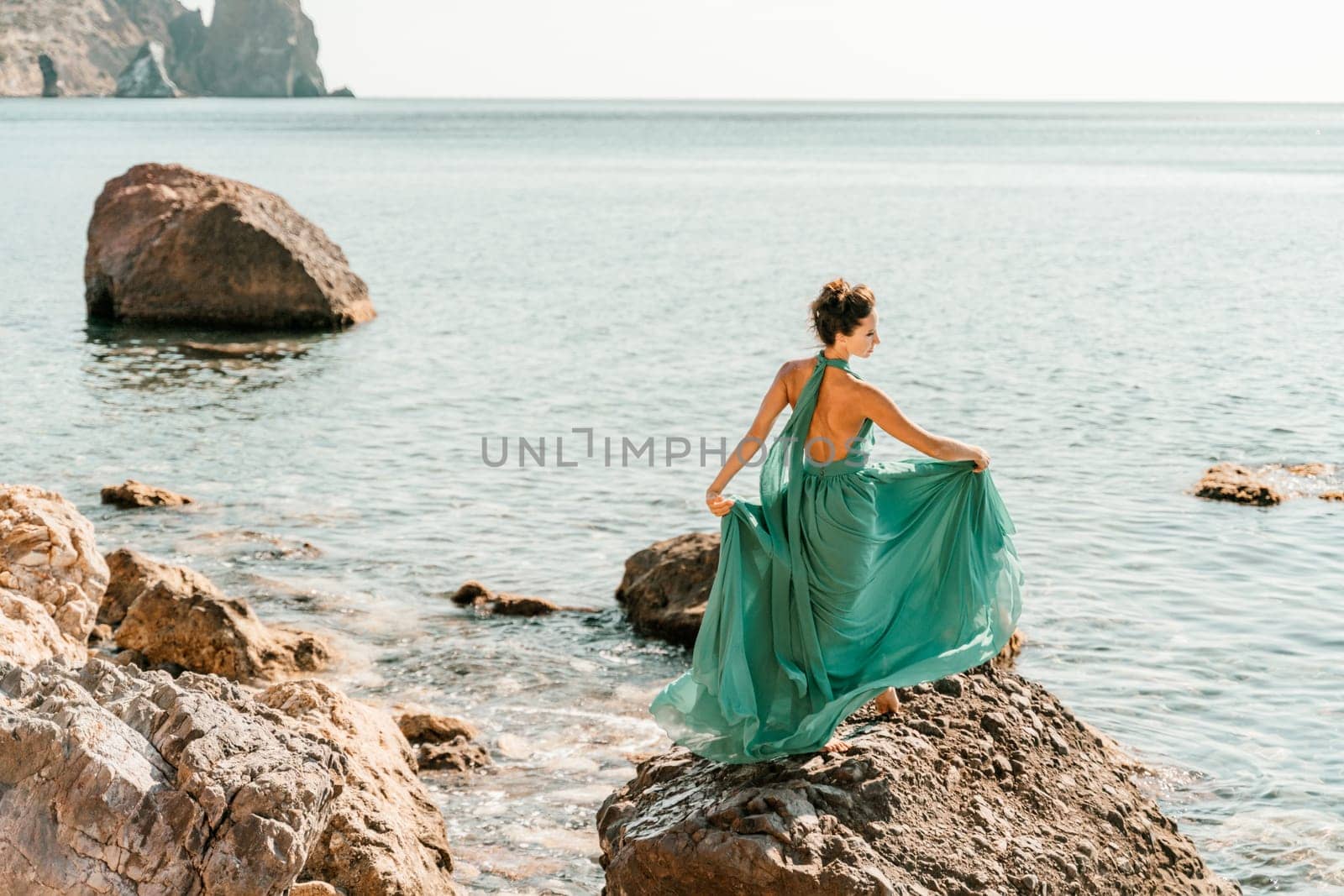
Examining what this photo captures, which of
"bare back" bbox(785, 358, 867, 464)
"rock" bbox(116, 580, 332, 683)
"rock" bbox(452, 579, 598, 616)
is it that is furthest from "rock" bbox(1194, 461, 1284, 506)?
"bare back" bbox(785, 358, 867, 464)

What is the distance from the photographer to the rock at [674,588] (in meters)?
11.7

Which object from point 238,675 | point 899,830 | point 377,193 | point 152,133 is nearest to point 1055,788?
point 899,830

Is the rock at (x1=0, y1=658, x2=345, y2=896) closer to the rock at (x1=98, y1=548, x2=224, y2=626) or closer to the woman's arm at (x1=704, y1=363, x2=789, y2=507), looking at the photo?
the woman's arm at (x1=704, y1=363, x2=789, y2=507)

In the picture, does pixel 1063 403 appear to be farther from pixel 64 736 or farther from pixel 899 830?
pixel 64 736

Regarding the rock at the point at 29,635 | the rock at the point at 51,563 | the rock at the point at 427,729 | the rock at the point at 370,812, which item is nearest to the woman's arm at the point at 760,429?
the rock at the point at 370,812

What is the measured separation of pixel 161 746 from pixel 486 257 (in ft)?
114

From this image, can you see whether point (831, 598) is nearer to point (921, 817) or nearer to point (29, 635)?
point (921, 817)

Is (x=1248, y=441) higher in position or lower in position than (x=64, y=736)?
lower

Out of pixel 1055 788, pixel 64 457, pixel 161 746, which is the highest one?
pixel 161 746

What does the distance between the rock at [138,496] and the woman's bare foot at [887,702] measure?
35.7 feet

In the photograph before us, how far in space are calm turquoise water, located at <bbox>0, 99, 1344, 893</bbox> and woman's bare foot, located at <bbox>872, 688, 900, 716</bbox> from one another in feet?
7.83

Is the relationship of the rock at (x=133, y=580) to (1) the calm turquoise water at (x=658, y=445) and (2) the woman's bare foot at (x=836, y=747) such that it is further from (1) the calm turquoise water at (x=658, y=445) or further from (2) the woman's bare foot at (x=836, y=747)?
(2) the woman's bare foot at (x=836, y=747)

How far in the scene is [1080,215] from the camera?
54.6m

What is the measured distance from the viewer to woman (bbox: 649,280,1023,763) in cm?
618
